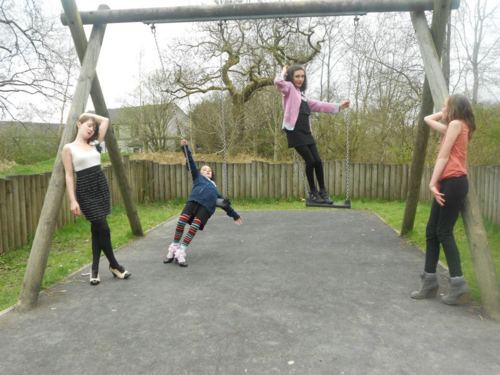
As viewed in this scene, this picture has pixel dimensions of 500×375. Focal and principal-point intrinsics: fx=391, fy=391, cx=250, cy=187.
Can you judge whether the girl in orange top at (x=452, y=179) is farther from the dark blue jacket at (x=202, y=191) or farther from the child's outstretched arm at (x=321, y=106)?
the dark blue jacket at (x=202, y=191)

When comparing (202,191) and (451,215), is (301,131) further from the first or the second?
(451,215)

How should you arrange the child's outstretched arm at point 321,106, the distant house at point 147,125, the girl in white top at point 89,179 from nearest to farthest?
the girl in white top at point 89,179
the child's outstretched arm at point 321,106
the distant house at point 147,125

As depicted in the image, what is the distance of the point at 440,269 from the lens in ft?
15.3

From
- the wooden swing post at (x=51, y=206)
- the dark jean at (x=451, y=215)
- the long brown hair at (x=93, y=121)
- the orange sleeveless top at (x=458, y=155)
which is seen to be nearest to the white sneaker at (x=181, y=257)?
the wooden swing post at (x=51, y=206)

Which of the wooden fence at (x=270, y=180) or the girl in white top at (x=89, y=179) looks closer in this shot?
the girl in white top at (x=89, y=179)

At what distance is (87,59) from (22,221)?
3025 mm

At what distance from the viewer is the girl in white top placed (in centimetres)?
400

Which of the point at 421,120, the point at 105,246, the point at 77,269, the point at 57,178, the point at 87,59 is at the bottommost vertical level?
the point at 77,269

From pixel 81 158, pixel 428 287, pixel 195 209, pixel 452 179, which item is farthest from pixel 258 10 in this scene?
pixel 428 287

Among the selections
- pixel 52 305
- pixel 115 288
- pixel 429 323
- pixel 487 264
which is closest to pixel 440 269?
pixel 487 264

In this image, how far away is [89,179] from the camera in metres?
4.05

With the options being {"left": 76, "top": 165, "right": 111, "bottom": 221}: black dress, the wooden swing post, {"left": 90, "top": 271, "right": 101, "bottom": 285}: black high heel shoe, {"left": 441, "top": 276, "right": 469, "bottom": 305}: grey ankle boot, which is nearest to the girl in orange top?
{"left": 441, "top": 276, "right": 469, "bottom": 305}: grey ankle boot

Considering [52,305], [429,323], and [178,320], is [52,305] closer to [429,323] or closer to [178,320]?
[178,320]

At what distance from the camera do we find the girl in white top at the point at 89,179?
13.1ft
